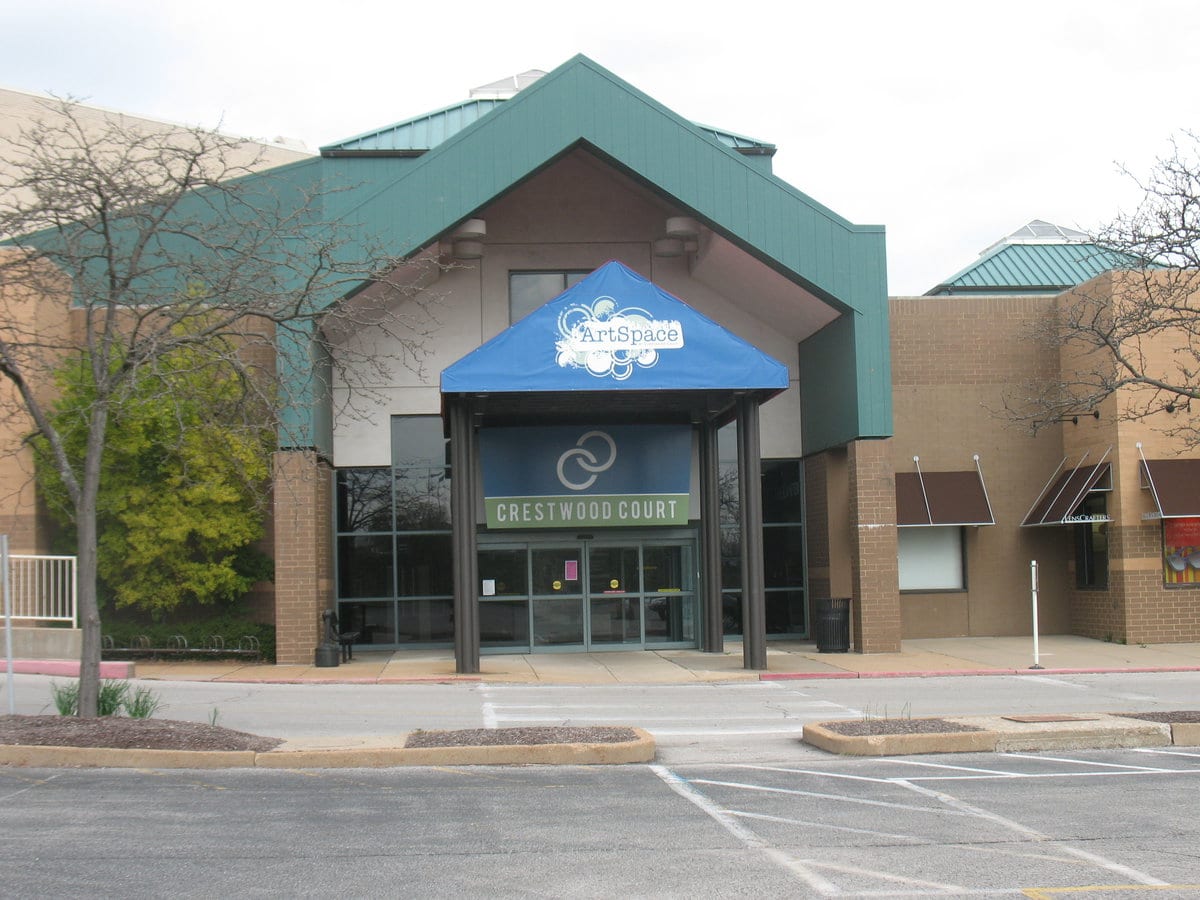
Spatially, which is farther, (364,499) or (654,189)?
(364,499)

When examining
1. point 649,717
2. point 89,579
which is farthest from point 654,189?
point 89,579

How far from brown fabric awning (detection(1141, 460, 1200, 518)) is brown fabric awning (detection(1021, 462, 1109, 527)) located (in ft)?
2.76

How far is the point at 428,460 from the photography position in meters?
25.0

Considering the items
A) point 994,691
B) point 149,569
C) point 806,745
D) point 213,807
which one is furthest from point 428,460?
point 213,807

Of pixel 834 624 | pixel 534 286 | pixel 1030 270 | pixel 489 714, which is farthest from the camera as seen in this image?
pixel 1030 270

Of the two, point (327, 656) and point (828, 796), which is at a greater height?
point (327, 656)

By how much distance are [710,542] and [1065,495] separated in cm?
777

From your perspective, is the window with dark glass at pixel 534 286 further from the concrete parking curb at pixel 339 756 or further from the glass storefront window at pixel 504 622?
the concrete parking curb at pixel 339 756

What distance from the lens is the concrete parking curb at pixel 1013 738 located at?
1178 cm

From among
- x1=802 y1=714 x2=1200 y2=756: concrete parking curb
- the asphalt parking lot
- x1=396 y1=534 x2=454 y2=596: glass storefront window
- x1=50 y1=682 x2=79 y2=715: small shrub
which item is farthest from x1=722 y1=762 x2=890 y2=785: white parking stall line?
x1=396 y1=534 x2=454 y2=596: glass storefront window

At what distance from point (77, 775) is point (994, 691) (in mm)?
12580

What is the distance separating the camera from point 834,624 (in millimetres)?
23328

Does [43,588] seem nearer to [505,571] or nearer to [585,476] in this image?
[505,571]

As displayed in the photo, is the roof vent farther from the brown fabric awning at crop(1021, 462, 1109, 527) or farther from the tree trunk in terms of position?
the tree trunk
